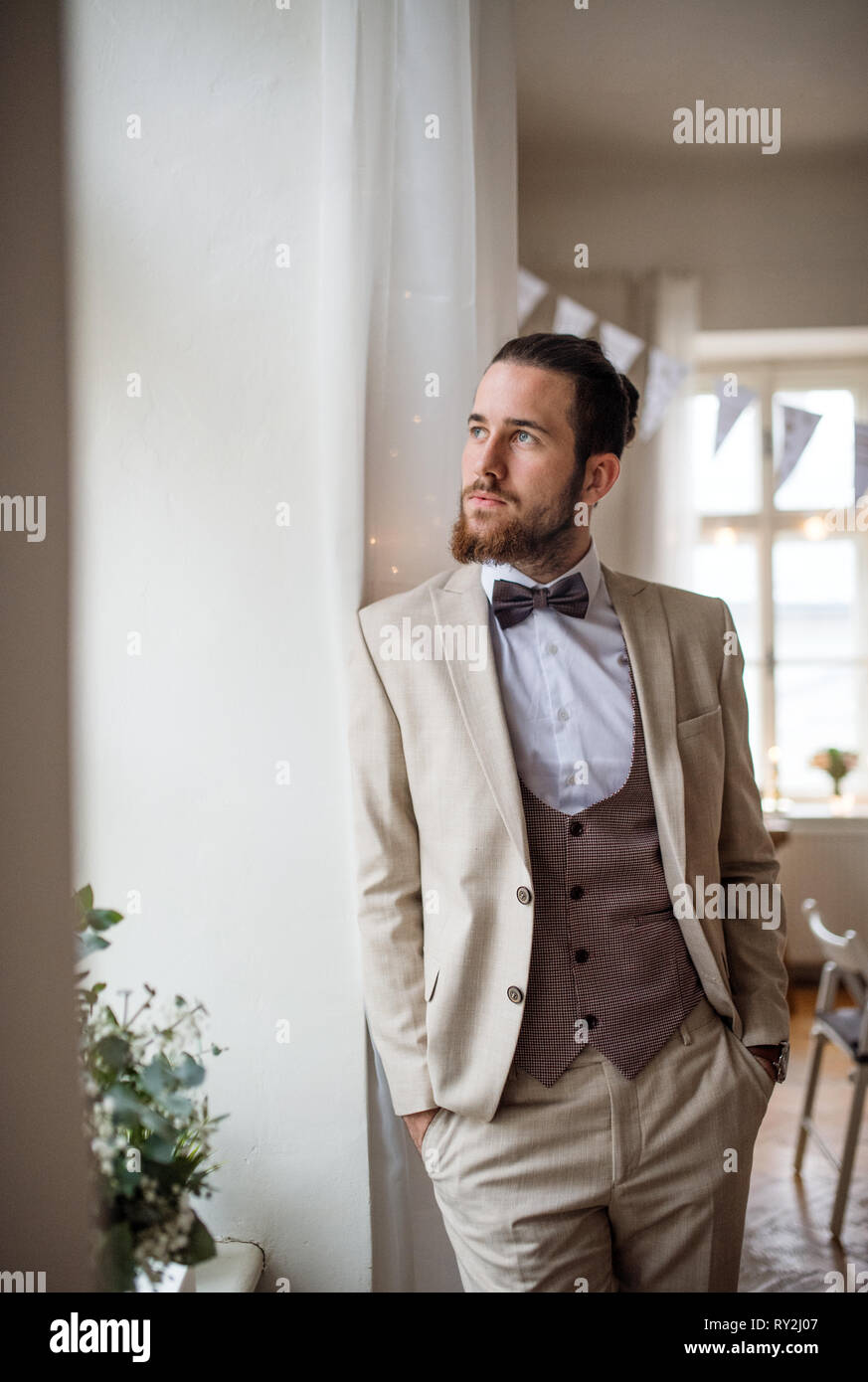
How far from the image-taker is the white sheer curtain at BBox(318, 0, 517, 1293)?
1.53 m

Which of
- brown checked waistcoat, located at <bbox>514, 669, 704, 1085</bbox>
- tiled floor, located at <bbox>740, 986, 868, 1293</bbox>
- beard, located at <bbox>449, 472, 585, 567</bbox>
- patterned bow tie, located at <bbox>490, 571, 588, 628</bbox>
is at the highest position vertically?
beard, located at <bbox>449, 472, 585, 567</bbox>

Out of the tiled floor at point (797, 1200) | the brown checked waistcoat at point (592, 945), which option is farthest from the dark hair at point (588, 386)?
the tiled floor at point (797, 1200)

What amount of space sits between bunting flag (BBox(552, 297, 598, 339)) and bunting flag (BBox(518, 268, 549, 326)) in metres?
0.03

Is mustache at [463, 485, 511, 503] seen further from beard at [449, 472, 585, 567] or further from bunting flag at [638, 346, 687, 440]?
bunting flag at [638, 346, 687, 440]

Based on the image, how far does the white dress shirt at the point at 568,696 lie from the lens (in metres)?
1.42

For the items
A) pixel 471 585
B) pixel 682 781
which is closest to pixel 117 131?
pixel 471 585

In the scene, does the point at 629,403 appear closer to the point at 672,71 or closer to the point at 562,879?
the point at 672,71

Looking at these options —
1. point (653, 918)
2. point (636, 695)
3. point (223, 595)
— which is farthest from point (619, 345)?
point (653, 918)

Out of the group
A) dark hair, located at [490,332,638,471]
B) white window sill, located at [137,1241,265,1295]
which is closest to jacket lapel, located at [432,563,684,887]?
dark hair, located at [490,332,638,471]

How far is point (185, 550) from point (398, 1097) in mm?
926

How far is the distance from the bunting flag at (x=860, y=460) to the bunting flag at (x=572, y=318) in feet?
1.51

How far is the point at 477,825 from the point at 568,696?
0.24m

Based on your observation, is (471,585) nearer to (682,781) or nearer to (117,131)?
(682,781)

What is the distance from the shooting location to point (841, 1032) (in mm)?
1763
